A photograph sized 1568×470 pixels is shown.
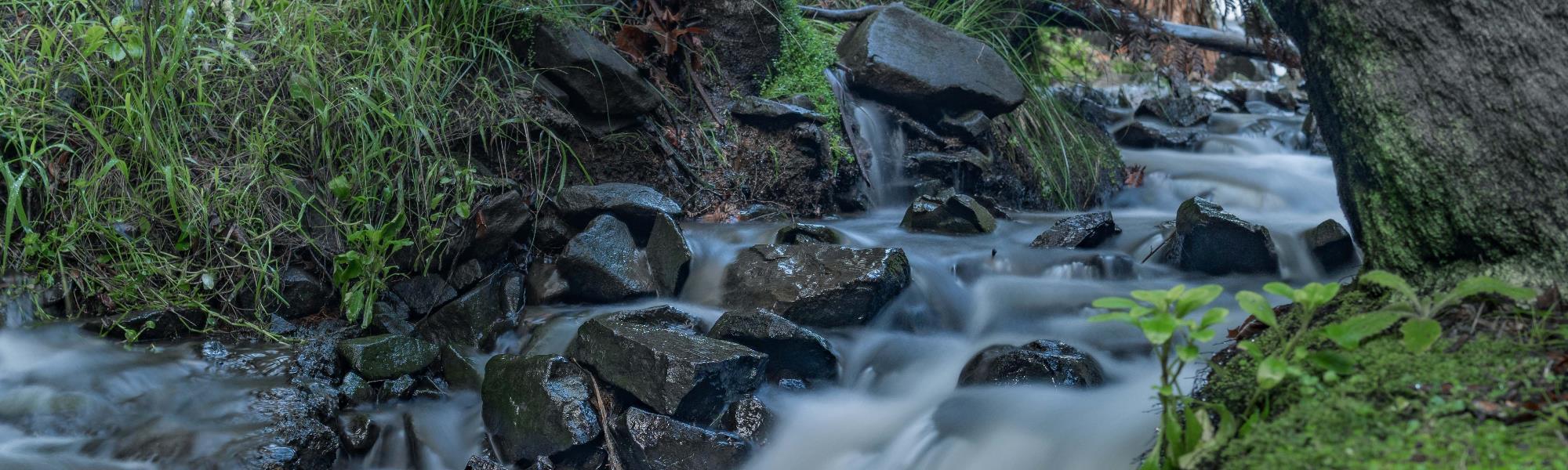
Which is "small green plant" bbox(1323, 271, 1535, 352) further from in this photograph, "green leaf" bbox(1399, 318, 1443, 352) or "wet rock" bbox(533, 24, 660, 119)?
"wet rock" bbox(533, 24, 660, 119)

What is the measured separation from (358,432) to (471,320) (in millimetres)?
673

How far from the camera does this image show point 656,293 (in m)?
3.49

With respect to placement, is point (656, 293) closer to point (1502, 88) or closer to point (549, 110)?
point (549, 110)

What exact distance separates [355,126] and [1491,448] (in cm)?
329

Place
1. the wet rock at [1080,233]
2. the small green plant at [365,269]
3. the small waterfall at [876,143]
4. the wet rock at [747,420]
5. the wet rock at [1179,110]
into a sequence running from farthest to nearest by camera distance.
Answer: the wet rock at [1179,110] → the small waterfall at [876,143] → the wet rock at [1080,233] → the small green plant at [365,269] → the wet rock at [747,420]

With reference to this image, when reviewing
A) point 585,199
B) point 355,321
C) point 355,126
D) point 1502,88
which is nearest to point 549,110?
point 585,199

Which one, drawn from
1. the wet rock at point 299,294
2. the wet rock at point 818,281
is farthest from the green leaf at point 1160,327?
the wet rock at point 299,294

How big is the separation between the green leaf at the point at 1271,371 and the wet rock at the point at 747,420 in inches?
55.6

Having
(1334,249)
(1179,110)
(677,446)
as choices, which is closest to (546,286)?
(677,446)

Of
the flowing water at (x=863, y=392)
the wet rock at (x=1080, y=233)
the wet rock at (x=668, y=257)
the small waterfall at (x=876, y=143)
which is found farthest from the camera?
the small waterfall at (x=876, y=143)

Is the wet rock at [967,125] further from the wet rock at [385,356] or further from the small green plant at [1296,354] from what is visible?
the small green plant at [1296,354]

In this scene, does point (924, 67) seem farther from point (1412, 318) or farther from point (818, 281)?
point (1412, 318)

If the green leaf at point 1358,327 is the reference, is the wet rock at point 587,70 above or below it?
above

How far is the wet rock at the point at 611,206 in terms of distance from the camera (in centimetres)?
365
